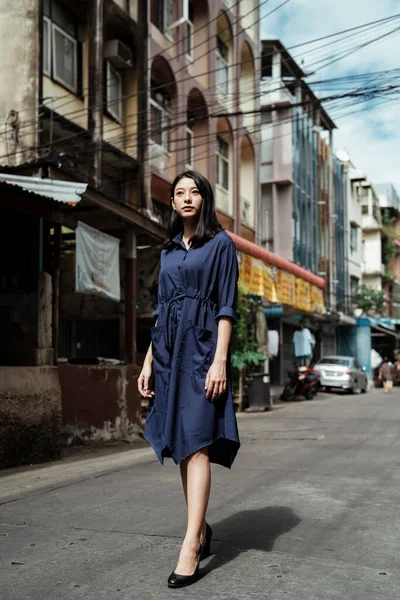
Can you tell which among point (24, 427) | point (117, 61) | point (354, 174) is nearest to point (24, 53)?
point (117, 61)

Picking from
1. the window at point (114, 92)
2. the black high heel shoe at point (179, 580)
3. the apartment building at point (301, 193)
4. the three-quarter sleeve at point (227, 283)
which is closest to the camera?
the black high heel shoe at point (179, 580)

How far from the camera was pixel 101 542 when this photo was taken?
157 inches

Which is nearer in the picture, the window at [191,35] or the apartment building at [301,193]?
the window at [191,35]

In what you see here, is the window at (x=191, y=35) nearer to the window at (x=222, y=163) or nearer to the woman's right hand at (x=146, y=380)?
the window at (x=222, y=163)

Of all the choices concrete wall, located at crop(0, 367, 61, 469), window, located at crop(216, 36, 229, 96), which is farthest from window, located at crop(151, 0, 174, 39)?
concrete wall, located at crop(0, 367, 61, 469)

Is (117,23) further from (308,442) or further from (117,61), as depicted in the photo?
(308,442)

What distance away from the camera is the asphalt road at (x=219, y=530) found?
325 centimetres

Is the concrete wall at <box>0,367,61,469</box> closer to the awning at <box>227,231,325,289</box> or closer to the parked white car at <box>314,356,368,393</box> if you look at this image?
the awning at <box>227,231,325,289</box>

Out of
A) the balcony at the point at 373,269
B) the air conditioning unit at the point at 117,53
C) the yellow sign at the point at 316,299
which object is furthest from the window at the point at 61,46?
the balcony at the point at 373,269

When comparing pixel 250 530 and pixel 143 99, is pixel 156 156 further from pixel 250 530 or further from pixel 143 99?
pixel 250 530

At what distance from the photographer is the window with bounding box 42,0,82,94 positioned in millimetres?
13867

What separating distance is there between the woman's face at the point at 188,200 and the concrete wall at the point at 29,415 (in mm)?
4517

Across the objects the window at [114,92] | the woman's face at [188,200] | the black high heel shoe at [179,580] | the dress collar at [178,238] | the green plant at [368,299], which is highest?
the window at [114,92]

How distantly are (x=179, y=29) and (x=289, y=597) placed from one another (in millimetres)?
18727
